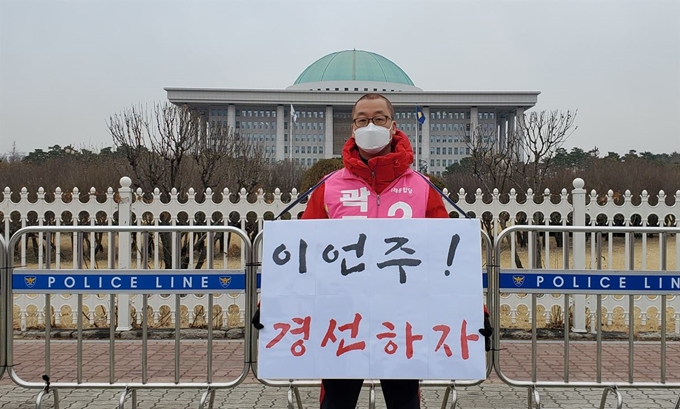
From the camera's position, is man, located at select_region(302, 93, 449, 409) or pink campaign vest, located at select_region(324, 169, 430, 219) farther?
pink campaign vest, located at select_region(324, 169, 430, 219)

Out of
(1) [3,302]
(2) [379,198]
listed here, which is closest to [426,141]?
(1) [3,302]

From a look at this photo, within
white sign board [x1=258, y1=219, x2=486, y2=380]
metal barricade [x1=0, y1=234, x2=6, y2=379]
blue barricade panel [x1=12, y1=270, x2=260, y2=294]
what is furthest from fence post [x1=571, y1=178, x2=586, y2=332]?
metal barricade [x1=0, y1=234, x2=6, y2=379]

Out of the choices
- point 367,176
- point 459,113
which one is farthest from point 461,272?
point 459,113

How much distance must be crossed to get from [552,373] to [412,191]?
11.7 feet

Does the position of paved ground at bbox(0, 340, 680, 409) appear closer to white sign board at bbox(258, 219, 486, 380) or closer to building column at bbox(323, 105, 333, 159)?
white sign board at bbox(258, 219, 486, 380)

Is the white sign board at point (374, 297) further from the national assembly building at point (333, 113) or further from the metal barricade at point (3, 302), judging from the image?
the national assembly building at point (333, 113)

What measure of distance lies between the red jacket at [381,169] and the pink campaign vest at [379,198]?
0.14 ft

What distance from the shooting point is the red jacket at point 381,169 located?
3480mm

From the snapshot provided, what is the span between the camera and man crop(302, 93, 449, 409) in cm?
A: 345

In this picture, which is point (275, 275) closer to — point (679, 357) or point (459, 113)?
point (679, 357)

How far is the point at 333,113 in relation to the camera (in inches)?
4087

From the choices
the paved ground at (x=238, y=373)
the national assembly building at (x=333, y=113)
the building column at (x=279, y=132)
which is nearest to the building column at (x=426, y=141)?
the national assembly building at (x=333, y=113)

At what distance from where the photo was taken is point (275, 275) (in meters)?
3.61

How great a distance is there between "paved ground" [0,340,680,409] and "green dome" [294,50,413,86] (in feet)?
338
